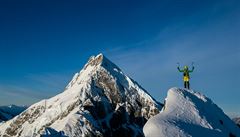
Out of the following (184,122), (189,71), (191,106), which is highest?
(189,71)

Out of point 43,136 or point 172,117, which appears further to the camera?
point 43,136

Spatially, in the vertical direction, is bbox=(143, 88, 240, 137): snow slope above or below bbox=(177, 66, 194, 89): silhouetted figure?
below

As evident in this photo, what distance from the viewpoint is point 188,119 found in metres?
42.5

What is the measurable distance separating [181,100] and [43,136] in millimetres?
16720

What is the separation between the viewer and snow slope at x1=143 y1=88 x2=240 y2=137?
37.0 m

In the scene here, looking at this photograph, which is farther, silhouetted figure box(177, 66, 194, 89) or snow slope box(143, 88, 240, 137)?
silhouetted figure box(177, 66, 194, 89)

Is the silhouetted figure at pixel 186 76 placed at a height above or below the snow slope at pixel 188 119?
above

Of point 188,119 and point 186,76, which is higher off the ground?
point 186,76

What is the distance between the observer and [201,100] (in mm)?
50750

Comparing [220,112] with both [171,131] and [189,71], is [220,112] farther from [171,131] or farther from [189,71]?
[171,131]

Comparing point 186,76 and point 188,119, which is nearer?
point 188,119

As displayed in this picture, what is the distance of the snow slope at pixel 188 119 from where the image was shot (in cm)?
3700

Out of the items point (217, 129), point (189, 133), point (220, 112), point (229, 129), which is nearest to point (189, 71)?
point (220, 112)

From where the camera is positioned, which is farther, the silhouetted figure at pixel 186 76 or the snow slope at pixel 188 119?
the silhouetted figure at pixel 186 76
